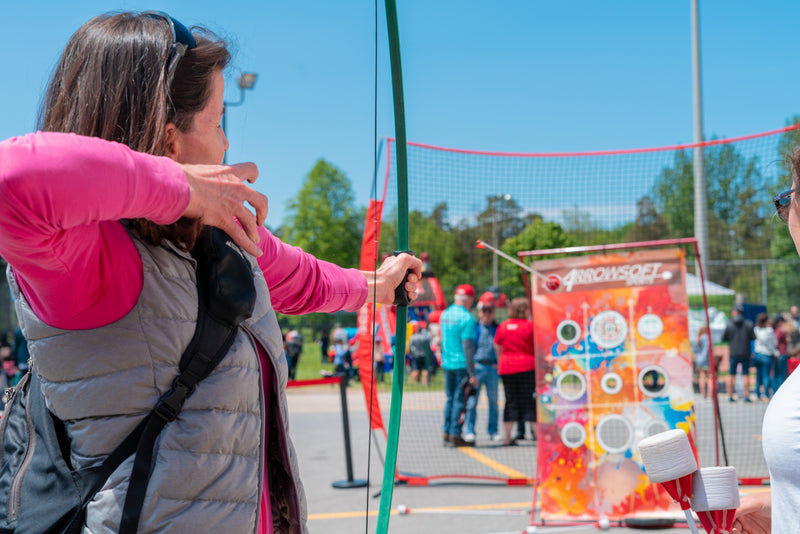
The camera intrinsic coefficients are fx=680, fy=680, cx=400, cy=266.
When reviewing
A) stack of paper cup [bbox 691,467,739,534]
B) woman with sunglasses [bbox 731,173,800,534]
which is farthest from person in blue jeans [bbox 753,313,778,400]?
woman with sunglasses [bbox 731,173,800,534]

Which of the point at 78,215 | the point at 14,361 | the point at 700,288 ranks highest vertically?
the point at 700,288

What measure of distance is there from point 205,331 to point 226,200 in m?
0.21

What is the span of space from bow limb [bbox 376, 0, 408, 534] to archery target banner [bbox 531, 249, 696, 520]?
3.09 metres

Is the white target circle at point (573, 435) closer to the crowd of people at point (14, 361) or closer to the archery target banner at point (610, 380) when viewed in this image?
the archery target banner at point (610, 380)

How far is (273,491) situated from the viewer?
1.23 meters

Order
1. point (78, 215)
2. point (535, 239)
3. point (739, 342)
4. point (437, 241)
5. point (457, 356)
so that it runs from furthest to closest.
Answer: point (739, 342), point (457, 356), point (535, 239), point (437, 241), point (78, 215)

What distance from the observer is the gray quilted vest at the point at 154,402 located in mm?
942

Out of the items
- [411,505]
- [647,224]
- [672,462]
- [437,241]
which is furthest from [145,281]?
[647,224]

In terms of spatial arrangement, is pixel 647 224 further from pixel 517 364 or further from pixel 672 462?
pixel 672 462

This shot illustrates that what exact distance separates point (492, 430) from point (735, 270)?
21.0 feet

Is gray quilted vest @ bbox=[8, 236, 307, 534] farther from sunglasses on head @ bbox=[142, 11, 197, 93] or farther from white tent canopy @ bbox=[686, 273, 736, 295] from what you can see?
white tent canopy @ bbox=[686, 273, 736, 295]

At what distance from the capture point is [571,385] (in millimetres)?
4512

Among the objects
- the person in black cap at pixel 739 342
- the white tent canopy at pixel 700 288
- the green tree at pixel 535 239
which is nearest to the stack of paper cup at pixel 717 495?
the white tent canopy at pixel 700 288

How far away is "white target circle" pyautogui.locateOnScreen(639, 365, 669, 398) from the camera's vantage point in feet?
14.2
